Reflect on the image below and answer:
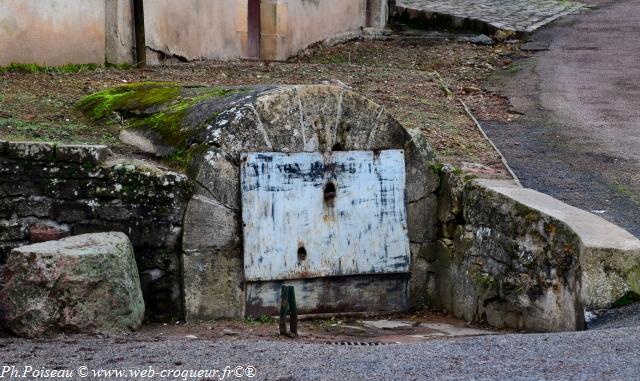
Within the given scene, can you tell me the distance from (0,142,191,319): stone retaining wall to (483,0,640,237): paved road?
3322 mm

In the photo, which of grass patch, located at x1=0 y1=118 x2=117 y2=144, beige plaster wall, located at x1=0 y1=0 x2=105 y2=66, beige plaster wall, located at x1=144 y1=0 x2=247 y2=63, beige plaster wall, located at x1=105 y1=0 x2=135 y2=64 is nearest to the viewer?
grass patch, located at x1=0 y1=118 x2=117 y2=144

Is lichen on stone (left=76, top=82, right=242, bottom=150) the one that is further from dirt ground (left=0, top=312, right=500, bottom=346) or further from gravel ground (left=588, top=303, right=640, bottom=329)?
gravel ground (left=588, top=303, right=640, bottom=329)

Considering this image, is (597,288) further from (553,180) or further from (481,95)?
(481,95)

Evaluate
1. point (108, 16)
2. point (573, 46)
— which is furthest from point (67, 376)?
point (573, 46)

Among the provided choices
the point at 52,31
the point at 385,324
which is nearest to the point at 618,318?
the point at 385,324

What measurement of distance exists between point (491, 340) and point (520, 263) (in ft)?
3.98

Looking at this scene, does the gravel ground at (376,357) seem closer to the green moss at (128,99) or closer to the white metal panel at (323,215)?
the white metal panel at (323,215)

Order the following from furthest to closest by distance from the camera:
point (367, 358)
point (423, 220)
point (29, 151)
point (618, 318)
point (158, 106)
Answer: point (158, 106) → point (423, 220) → point (29, 151) → point (618, 318) → point (367, 358)

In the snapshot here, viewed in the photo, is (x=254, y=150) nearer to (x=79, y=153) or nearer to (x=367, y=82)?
(x=79, y=153)

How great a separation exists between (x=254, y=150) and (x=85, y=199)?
1.27 metres

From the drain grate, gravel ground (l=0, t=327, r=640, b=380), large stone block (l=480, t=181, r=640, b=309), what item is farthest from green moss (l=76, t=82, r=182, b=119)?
large stone block (l=480, t=181, r=640, b=309)

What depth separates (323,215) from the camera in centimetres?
756

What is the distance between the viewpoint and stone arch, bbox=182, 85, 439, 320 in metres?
7.10

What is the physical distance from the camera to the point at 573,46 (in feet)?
58.3
